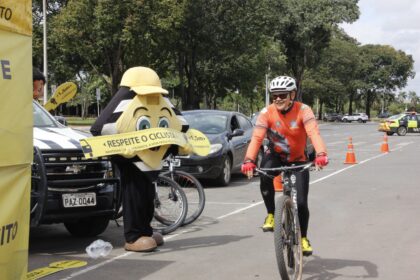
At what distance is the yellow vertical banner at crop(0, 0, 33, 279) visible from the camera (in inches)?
148

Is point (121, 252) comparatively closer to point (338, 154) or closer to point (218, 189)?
point (218, 189)

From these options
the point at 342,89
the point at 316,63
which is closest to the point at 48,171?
the point at 316,63

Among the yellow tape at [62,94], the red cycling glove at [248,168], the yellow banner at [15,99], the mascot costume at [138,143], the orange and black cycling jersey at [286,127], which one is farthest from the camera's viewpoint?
the yellow tape at [62,94]

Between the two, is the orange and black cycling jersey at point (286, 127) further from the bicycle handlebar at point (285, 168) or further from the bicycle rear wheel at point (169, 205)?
the bicycle rear wheel at point (169, 205)

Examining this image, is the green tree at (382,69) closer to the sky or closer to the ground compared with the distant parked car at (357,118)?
closer to the sky

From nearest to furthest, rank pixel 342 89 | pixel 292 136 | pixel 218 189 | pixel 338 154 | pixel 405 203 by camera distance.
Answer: pixel 292 136 → pixel 405 203 → pixel 218 189 → pixel 338 154 → pixel 342 89

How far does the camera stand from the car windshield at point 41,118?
297 inches

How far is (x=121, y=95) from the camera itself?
6828 millimetres

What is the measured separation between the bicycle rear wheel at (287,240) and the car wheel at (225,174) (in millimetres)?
7141

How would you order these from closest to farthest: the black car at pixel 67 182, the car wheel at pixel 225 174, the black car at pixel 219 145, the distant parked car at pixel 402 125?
the black car at pixel 67 182 → the black car at pixel 219 145 → the car wheel at pixel 225 174 → the distant parked car at pixel 402 125

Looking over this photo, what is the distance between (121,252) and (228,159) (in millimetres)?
6357

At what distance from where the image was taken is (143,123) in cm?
684

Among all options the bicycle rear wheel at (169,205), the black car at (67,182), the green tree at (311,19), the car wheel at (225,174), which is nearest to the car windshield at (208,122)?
the car wheel at (225,174)

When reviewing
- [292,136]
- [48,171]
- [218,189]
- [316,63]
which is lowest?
[218,189]
